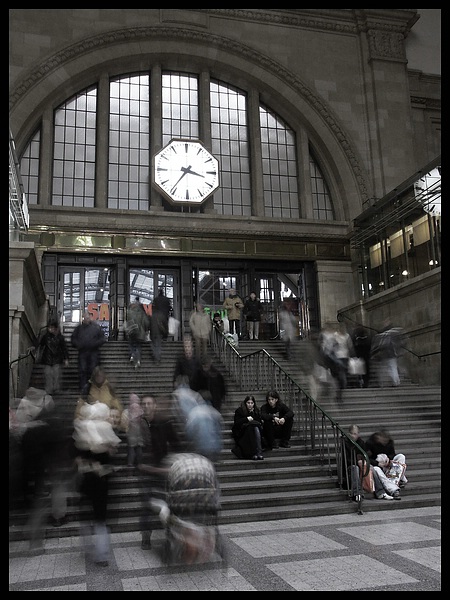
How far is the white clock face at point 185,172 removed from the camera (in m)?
21.7

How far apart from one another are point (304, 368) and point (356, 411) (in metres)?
3.59

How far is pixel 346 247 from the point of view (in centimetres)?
2289

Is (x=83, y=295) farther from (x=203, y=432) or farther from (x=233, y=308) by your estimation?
(x=203, y=432)

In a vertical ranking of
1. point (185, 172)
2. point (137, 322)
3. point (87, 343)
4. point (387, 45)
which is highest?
point (387, 45)

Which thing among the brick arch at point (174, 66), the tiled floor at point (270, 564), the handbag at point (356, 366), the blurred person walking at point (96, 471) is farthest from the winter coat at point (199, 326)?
the brick arch at point (174, 66)

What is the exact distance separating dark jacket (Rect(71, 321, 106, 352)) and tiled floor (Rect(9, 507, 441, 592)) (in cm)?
519

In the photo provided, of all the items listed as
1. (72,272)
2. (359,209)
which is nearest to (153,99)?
(72,272)

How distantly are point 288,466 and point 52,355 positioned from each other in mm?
5384

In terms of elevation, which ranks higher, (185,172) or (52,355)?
(185,172)

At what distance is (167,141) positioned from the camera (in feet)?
73.8

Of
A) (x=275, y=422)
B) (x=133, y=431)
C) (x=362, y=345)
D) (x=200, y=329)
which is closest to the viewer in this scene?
(x=133, y=431)

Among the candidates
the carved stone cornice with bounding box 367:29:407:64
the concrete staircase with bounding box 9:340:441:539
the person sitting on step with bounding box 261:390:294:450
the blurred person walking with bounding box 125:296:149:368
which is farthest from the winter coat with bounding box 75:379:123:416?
the carved stone cornice with bounding box 367:29:407:64

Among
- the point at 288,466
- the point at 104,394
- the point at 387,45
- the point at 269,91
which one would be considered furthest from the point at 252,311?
the point at 387,45
